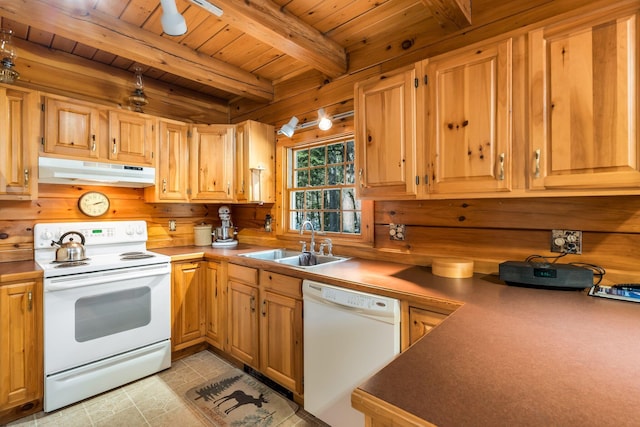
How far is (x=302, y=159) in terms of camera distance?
3.08 m

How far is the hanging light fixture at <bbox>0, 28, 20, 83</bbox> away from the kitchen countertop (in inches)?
119

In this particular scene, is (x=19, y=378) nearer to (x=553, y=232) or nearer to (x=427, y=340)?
(x=427, y=340)

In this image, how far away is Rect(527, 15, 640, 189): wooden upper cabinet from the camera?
3.85ft

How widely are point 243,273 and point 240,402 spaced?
86cm

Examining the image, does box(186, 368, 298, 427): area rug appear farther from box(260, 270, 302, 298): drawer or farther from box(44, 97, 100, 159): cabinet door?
box(44, 97, 100, 159): cabinet door

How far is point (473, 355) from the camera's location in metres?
0.81

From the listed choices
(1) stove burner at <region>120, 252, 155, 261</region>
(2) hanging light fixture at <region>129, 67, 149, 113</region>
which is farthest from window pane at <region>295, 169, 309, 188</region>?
(2) hanging light fixture at <region>129, 67, 149, 113</region>

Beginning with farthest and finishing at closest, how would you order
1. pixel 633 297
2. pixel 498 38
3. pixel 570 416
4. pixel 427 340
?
pixel 498 38 → pixel 633 297 → pixel 427 340 → pixel 570 416

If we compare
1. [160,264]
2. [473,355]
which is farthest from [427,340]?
→ [160,264]

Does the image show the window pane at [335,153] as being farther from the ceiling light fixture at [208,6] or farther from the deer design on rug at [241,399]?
the deer design on rug at [241,399]

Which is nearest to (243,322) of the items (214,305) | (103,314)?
(214,305)

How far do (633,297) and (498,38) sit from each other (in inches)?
48.8

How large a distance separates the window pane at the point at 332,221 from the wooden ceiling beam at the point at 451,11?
5.07ft

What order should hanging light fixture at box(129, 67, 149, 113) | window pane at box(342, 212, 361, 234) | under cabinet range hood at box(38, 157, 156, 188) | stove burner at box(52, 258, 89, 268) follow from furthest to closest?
1. hanging light fixture at box(129, 67, 149, 113)
2. window pane at box(342, 212, 361, 234)
3. under cabinet range hood at box(38, 157, 156, 188)
4. stove burner at box(52, 258, 89, 268)
